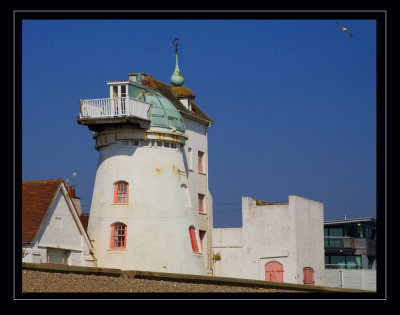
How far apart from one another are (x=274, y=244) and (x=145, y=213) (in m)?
11.9

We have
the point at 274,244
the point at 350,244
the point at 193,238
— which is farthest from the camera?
the point at 350,244

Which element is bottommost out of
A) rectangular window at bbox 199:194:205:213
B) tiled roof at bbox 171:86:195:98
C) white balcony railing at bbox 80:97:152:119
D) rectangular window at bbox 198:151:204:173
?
rectangular window at bbox 199:194:205:213

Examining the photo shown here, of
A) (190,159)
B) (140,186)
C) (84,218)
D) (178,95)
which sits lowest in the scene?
(84,218)

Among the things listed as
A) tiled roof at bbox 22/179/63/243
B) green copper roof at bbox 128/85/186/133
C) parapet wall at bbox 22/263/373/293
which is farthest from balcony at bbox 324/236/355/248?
tiled roof at bbox 22/179/63/243

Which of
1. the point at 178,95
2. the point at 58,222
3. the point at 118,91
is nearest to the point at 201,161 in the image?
the point at 178,95

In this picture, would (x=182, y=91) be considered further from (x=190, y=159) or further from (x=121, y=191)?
(x=121, y=191)

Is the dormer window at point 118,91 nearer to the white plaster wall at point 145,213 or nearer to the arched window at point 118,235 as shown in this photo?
the white plaster wall at point 145,213

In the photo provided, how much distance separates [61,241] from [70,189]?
30.0 ft

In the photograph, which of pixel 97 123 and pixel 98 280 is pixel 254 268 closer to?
pixel 97 123

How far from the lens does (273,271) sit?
53.3m

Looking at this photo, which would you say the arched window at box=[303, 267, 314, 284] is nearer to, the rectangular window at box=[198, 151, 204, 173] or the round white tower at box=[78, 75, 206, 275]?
the rectangular window at box=[198, 151, 204, 173]

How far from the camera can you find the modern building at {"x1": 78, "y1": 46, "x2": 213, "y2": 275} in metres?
44.1
